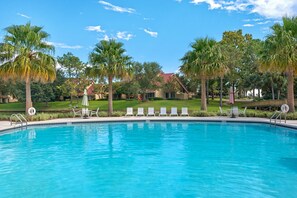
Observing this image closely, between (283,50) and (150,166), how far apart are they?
14.2 metres

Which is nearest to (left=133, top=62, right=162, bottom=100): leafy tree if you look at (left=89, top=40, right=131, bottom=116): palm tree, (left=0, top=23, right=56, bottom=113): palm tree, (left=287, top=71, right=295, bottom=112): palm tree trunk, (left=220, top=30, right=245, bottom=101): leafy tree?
(left=220, top=30, right=245, bottom=101): leafy tree

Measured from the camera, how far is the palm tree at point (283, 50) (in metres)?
18.1

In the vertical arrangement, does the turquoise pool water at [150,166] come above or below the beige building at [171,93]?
below

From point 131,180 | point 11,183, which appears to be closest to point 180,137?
point 131,180

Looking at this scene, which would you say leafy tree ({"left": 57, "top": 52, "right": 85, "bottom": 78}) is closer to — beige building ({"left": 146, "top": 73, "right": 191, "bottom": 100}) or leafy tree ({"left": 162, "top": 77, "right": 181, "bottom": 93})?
leafy tree ({"left": 162, "top": 77, "right": 181, "bottom": 93})

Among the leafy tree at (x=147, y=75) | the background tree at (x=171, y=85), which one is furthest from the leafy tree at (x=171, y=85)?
the leafy tree at (x=147, y=75)

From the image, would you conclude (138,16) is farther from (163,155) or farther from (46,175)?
(46,175)

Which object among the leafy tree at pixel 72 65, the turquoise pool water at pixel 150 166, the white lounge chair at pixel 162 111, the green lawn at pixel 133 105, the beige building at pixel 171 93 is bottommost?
the turquoise pool water at pixel 150 166

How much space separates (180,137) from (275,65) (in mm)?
9432

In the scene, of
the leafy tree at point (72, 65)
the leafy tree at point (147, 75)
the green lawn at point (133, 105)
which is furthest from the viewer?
the leafy tree at point (147, 75)

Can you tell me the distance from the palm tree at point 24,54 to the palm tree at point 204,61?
440 inches

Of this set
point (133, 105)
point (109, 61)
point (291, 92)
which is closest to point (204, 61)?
point (291, 92)

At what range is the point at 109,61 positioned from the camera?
912 inches

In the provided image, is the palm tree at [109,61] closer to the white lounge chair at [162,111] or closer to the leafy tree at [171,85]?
the white lounge chair at [162,111]
